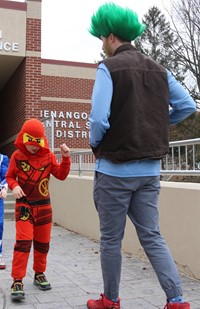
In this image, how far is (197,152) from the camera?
448 cm

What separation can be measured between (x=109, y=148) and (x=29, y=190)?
1295 mm

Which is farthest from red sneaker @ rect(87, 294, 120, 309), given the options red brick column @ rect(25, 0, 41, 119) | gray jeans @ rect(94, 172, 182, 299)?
red brick column @ rect(25, 0, 41, 119)

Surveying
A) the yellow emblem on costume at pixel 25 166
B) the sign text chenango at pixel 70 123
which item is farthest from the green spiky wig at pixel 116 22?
the sign text chenango at pixel 70 123

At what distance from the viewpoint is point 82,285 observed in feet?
13.5

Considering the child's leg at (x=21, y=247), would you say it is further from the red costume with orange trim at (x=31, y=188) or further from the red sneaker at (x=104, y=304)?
the red sneaker at (x=104, y=304)

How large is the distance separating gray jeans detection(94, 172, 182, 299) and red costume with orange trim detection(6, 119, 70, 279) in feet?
3.39

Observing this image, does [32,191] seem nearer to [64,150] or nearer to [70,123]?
[64,150]

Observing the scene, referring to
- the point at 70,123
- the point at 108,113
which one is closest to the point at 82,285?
the point at 108,113

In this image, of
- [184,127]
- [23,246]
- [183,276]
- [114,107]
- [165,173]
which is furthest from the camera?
[184,127]

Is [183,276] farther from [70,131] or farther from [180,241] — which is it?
[70,131]

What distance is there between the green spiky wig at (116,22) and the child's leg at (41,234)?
5.70 ft

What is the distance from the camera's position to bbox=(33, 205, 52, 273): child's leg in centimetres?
386

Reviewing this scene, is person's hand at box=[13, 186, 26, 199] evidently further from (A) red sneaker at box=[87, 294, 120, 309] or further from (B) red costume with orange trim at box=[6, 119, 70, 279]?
(A) red sneaker at box=[87, 294, 120, 309]

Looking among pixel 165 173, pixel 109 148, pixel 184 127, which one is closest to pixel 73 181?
pixel 165 173
